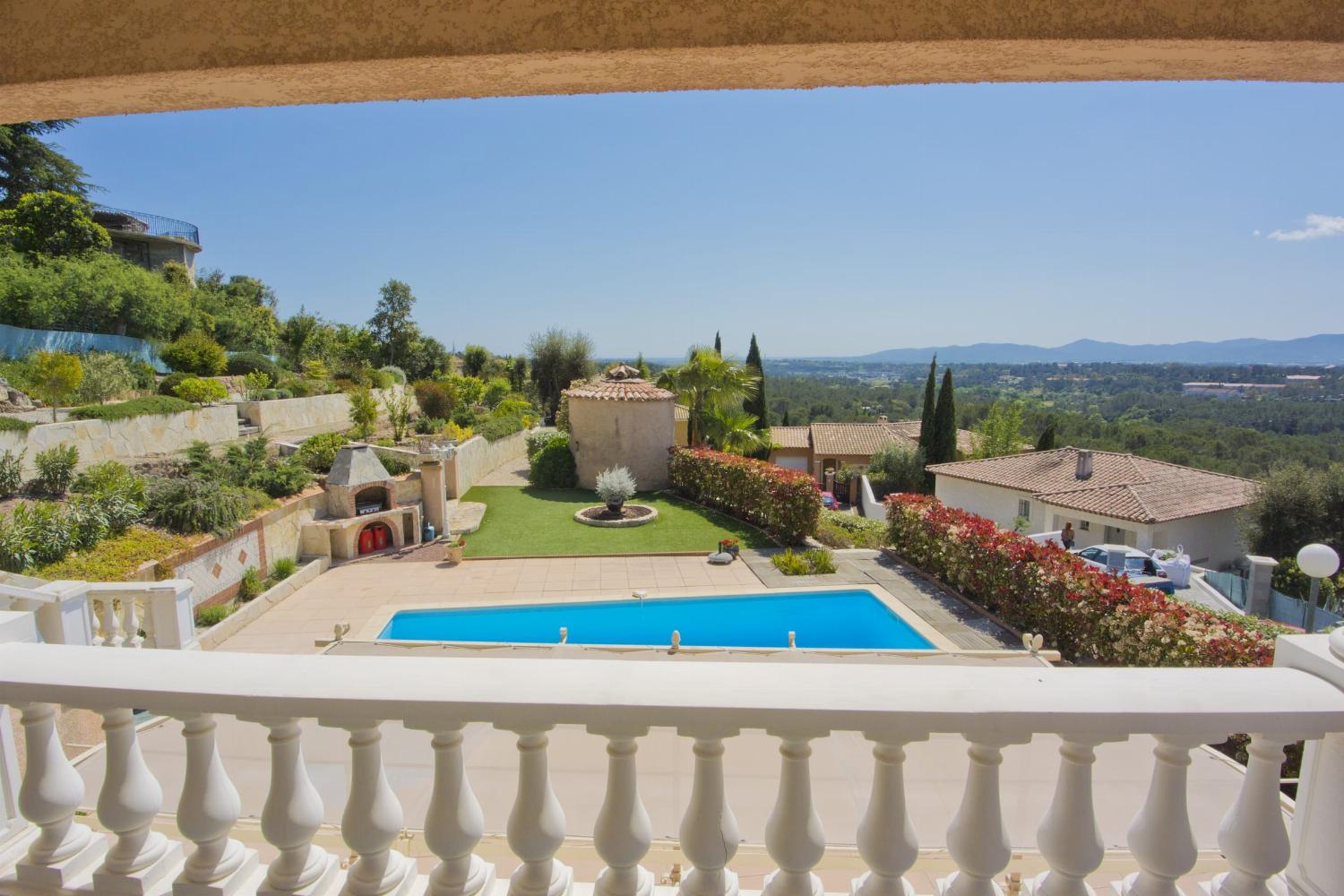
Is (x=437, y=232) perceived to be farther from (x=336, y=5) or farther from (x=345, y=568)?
(x=336, y=5)

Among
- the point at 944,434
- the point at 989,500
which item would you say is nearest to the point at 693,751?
the point at 989,500

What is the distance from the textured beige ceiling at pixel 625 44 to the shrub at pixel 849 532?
44.3ft

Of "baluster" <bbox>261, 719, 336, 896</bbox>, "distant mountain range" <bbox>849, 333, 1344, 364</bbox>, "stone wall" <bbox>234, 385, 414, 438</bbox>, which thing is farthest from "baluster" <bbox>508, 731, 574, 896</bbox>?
"distant mountain range" <bbox>849, 333, 1344, 364</bbox>

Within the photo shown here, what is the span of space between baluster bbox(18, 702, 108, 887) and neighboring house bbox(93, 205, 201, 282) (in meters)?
40.9

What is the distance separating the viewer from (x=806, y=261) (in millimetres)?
35031

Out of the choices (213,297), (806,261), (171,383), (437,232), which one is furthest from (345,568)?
(806,261)

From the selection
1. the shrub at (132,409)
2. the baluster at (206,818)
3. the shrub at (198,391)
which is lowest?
the baluster at (206,818)

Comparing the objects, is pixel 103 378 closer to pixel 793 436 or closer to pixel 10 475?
pixel 10 475

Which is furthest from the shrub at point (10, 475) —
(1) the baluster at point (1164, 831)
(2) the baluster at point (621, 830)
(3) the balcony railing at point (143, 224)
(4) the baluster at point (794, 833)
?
(3) the balcony railing at point (143, 224)

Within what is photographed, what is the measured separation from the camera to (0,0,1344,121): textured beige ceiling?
1330 mm

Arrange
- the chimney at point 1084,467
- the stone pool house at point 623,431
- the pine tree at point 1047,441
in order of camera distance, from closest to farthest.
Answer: the stone pool house at point 623,431, the chimney at point 1084,467, the pine tree at point 1047,441

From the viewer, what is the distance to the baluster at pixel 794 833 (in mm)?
1266

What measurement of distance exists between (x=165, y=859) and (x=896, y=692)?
1.67 m

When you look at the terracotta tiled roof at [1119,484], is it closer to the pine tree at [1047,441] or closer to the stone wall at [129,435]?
the pine tree at [1047,441]
